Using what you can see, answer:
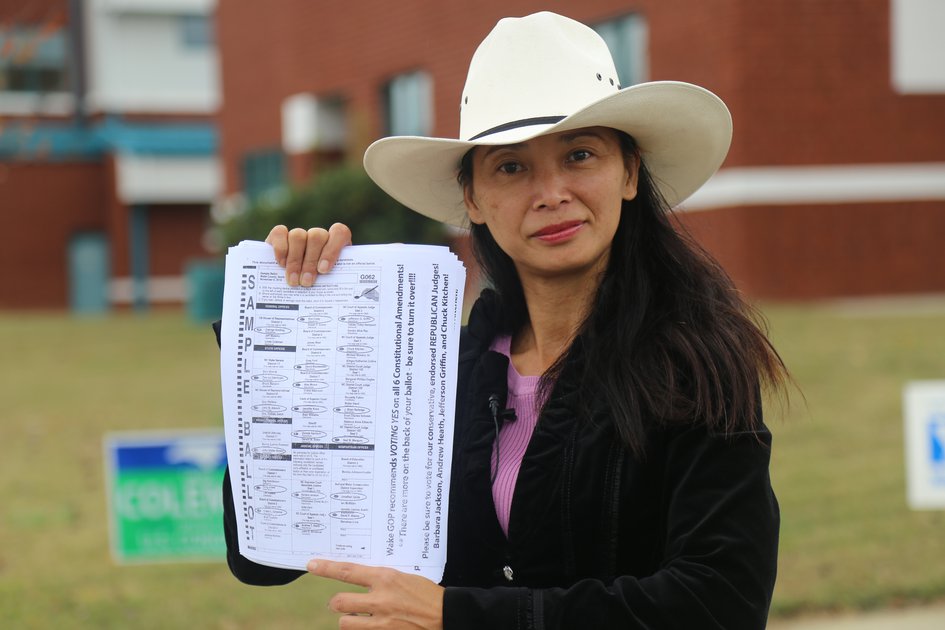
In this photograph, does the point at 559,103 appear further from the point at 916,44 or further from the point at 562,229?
the point at 916,44

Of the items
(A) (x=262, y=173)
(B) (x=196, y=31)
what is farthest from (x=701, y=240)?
(B) (x=196, y=31)

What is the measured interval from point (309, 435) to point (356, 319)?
0.19 m

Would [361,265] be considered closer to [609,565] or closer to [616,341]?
[616,341]

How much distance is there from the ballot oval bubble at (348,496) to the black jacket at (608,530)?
18 centimetres

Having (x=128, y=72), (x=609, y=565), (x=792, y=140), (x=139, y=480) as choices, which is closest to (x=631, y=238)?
(x=609, y=565)

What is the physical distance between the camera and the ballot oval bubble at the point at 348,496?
1.99 meters

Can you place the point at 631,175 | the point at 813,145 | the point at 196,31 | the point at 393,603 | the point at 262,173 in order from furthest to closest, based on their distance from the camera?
the point at 196,31 < the point at 262,173 < the point at 813,145 < the point at 631,175 < the point at 393,603

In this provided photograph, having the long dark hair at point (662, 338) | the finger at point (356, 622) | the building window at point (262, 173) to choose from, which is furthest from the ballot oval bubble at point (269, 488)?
the building window at point (262, 173)

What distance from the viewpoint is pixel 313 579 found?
263 inches

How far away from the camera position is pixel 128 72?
36.8 meters

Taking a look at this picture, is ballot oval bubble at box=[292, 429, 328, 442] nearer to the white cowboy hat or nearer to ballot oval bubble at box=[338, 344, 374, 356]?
ballot oval bubble at box=[338, 344, 374, 356]

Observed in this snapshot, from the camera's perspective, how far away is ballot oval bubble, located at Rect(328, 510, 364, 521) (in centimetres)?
199

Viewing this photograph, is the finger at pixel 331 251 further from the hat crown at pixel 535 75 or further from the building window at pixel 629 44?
the building window at pixel 629 44

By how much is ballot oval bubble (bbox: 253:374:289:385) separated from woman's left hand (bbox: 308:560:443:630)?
32 centimetres
